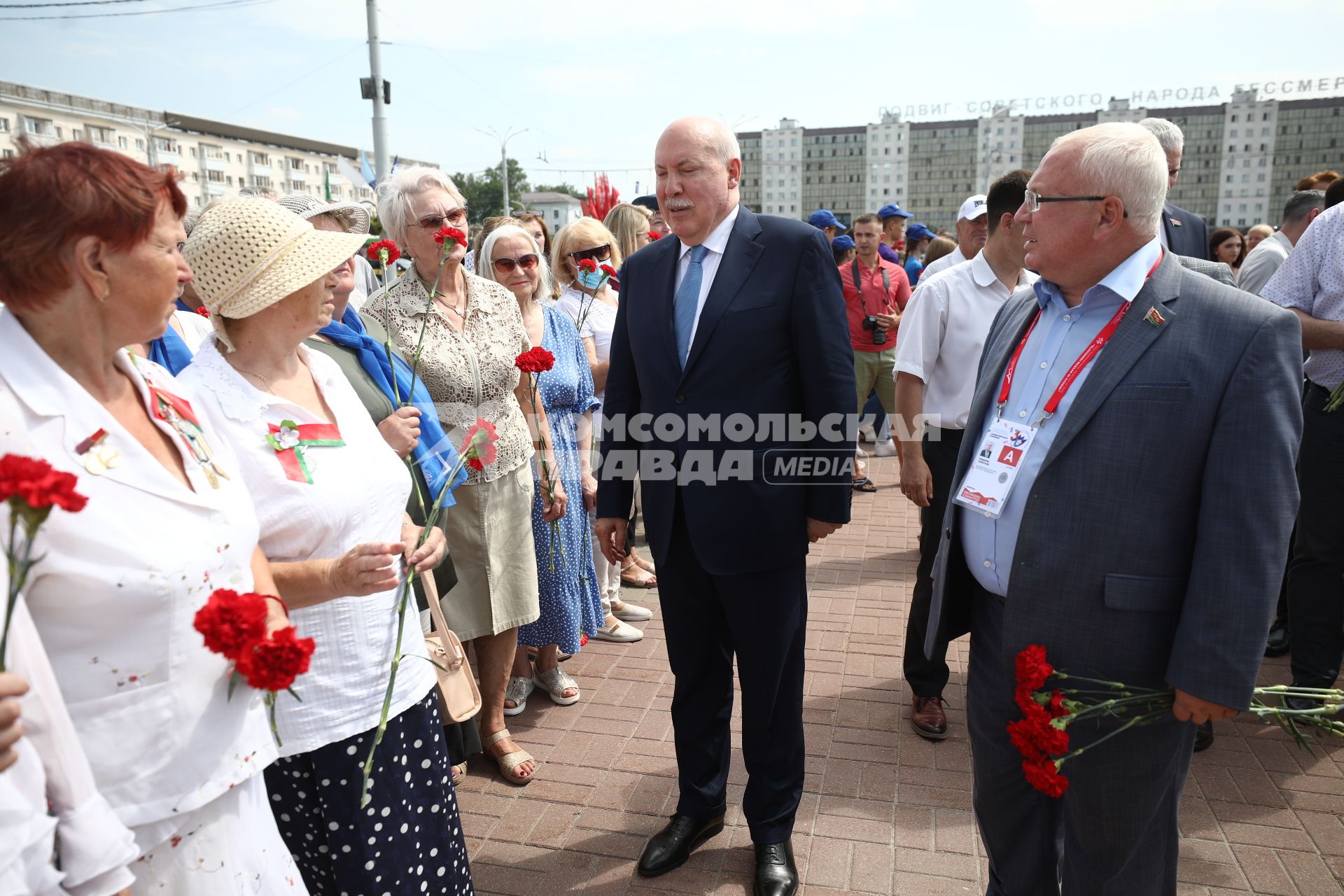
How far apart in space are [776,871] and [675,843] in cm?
35

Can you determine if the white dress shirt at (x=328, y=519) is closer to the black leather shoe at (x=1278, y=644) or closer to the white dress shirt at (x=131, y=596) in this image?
the white dress shirt at (x=131, y=596)

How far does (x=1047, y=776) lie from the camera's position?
5.63 ft

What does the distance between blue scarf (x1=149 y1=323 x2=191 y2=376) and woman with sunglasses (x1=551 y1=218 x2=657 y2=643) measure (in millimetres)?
2422

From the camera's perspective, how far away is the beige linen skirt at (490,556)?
3422 mm

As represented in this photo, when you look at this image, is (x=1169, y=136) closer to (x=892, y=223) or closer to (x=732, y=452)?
(x=732, y=452)

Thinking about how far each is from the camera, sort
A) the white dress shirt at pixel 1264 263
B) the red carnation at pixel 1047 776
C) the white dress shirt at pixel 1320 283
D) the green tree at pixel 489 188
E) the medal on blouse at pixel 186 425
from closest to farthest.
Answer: the medal on blouse at pixel 186 425
the red carnation at pixel 1047 776
the white dress shirt at pixel 1320 283
the white dress shirt at pixel 1264 263
the green tree at pixel 489 188

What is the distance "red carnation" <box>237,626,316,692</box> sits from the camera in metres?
1.32

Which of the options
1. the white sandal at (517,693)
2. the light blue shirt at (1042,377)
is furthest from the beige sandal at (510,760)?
the light blue shirt at (1042,377)

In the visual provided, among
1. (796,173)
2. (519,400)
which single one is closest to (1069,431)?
(519,400)

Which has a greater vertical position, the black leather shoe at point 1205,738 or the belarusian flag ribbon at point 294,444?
the belarusian flag ribbon at point 294,444

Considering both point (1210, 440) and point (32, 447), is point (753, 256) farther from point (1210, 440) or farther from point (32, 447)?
point (32, 447)

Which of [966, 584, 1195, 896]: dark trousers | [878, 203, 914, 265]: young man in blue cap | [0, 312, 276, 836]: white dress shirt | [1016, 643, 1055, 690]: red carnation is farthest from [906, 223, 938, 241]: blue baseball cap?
[0, 312, 276, 836]: white dress shirt

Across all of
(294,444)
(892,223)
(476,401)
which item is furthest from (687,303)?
(892,223)

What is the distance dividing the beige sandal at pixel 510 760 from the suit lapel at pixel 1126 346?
8.04ft
